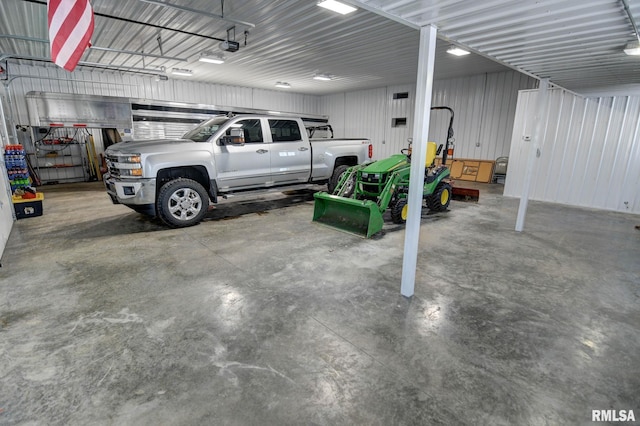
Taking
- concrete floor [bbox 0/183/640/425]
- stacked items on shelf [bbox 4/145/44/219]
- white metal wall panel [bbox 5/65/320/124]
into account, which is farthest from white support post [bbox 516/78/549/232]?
white metal wall panel [bbox 5/65/320/124]

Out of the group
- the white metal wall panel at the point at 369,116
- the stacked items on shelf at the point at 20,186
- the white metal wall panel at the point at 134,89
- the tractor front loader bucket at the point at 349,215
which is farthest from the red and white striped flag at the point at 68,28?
the white metal wall panel at the point at 369,116

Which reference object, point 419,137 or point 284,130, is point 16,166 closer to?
point 284,130

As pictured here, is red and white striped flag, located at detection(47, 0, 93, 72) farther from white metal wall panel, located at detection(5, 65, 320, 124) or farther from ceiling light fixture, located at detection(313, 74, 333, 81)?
white metal wall panel, located at detection(5, 65, 320, 124)

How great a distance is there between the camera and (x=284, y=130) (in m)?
6.83

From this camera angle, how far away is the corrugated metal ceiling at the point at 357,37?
9.43 ft

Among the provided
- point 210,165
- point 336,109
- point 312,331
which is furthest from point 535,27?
point 336,109

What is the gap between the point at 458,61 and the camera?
9.27m

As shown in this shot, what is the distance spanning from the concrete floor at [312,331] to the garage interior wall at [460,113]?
7.34 meters

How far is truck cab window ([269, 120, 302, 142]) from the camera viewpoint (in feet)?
21.8

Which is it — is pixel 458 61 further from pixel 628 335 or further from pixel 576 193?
pixel 628 335

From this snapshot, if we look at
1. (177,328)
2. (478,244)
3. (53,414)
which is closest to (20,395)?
(53,414)

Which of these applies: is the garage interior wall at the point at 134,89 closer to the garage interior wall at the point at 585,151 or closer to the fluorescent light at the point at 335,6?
the fluorescent light at the point at 335,6

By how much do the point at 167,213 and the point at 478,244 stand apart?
5238mm

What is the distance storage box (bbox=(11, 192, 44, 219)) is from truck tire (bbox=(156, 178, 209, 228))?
3.11m
